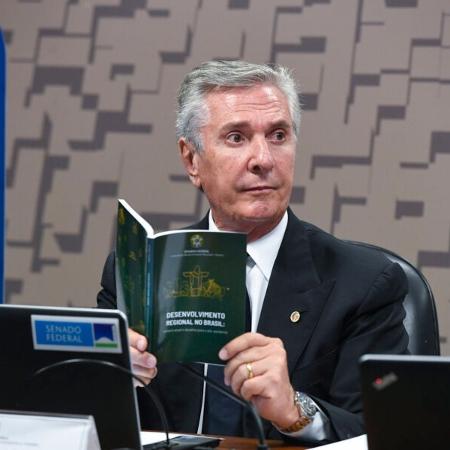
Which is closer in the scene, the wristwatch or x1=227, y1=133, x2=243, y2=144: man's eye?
the wristwatch

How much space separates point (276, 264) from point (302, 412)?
0.51m

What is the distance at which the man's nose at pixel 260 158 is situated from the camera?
7.55ft

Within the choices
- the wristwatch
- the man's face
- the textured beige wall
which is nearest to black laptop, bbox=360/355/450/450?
the wristwatch

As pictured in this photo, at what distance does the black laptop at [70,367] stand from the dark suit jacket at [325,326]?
59cm

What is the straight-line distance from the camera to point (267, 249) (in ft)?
7.82

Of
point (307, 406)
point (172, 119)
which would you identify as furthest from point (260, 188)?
point (172, 119)

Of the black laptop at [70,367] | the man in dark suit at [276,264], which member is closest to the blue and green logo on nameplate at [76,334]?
the black laptop at [70,367]

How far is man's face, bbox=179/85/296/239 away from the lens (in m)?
2.31

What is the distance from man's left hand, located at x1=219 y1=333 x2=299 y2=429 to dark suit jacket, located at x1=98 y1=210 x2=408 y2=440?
0.97ft

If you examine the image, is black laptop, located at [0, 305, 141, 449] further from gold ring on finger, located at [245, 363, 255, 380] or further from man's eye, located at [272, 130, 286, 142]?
man's eye, located at [272, 130, 286, 142]

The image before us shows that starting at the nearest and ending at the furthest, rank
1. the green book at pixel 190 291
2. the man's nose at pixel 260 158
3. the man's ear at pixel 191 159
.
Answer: the green book at pixel 190 291 → the man's nose at pixel 260 158 → the man's ear at pixel 191 159

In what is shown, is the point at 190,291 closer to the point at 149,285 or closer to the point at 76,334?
the point at 149,285

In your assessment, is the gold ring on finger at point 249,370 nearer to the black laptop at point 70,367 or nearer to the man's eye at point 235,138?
the black laptop at point 70,367

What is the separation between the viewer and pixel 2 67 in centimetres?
205
